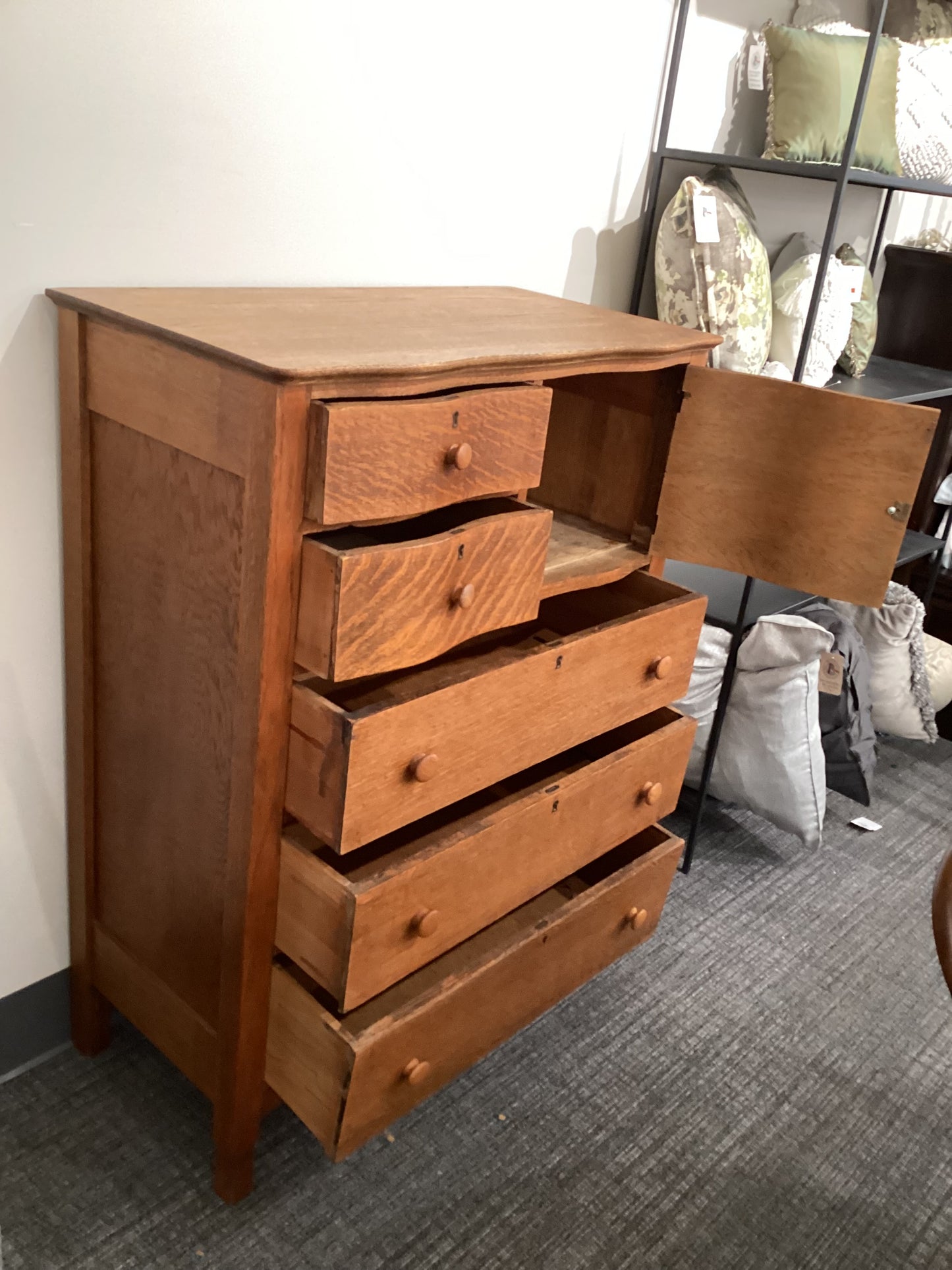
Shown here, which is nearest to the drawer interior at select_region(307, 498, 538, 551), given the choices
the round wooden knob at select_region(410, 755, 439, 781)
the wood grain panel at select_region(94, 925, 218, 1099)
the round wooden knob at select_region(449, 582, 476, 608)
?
the round wooden knob at select_region(449, 582, 476, 608)

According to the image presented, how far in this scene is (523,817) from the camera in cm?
130

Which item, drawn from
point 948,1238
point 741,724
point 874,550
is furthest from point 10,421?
point 948,1238

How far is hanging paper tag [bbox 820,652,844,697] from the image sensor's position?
2.16 m

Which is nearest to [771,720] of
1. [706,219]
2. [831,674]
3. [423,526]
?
[831,674]

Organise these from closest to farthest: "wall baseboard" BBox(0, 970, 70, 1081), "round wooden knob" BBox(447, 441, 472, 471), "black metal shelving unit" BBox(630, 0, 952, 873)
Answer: "round wooden knob" BBox(447, 441, 472, 471), "wall baseboard" BBox(0, 970, 70, 1081), "black metal shelving unit" BBox(630, 0, 952, 873)

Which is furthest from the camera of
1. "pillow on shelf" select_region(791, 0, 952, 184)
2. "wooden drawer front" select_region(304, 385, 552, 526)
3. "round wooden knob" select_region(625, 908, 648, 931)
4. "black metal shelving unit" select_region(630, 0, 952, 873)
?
"pillow on shelf" select_region(791, 0, 952, 184)

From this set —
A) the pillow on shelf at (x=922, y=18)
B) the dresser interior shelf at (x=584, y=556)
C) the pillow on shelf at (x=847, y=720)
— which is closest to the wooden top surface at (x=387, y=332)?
the dresser interior shelf at (x=584, y=556)

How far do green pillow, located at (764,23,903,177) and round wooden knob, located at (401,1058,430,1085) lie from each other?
1540mm

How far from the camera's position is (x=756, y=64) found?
1.90 metres

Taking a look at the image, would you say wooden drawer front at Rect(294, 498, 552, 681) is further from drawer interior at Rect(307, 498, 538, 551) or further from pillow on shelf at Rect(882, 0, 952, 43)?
pillow on shelf at Rect(882, 0, 952, 43)

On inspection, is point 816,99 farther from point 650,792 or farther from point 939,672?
point 939,672

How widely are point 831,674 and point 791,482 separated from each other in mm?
893

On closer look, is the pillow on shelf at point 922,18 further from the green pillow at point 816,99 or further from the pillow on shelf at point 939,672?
the pillow on shelf at point 939,672

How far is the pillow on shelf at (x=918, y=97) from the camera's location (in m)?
1.93
